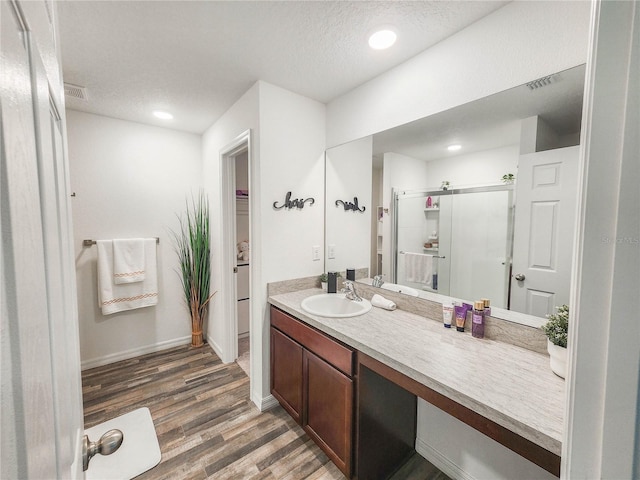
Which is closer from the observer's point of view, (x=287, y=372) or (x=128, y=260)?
(x=287, y=372)

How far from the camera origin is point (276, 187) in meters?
2.01

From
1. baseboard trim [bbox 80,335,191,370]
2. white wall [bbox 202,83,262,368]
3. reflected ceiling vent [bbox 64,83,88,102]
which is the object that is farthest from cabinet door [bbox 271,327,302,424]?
reflected ceiling vent [bbox 64,83,88,102]

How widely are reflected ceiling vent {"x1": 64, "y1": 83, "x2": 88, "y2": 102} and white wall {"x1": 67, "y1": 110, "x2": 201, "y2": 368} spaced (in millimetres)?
401

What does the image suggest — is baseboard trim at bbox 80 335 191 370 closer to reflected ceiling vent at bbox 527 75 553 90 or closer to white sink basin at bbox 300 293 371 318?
white sink basin at bbox 300 293 371 318

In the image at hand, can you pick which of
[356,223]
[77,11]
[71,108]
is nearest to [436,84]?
[356,223]

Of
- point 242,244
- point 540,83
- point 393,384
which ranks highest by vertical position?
point 540,83

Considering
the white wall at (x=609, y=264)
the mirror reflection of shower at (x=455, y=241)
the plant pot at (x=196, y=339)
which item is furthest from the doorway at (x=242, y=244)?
the white wall at (x=609, y=264)

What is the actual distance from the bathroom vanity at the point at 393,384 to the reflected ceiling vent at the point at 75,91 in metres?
2.12

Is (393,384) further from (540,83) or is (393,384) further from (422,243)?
(540,83)

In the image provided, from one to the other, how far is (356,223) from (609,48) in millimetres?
1869

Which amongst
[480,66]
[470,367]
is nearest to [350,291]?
[470,367]

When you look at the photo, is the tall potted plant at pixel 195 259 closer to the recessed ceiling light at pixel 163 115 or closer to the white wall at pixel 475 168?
the recessed ceiling light at pixel 163 115

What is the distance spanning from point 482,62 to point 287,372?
216cm

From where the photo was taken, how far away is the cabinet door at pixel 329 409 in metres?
1.40
